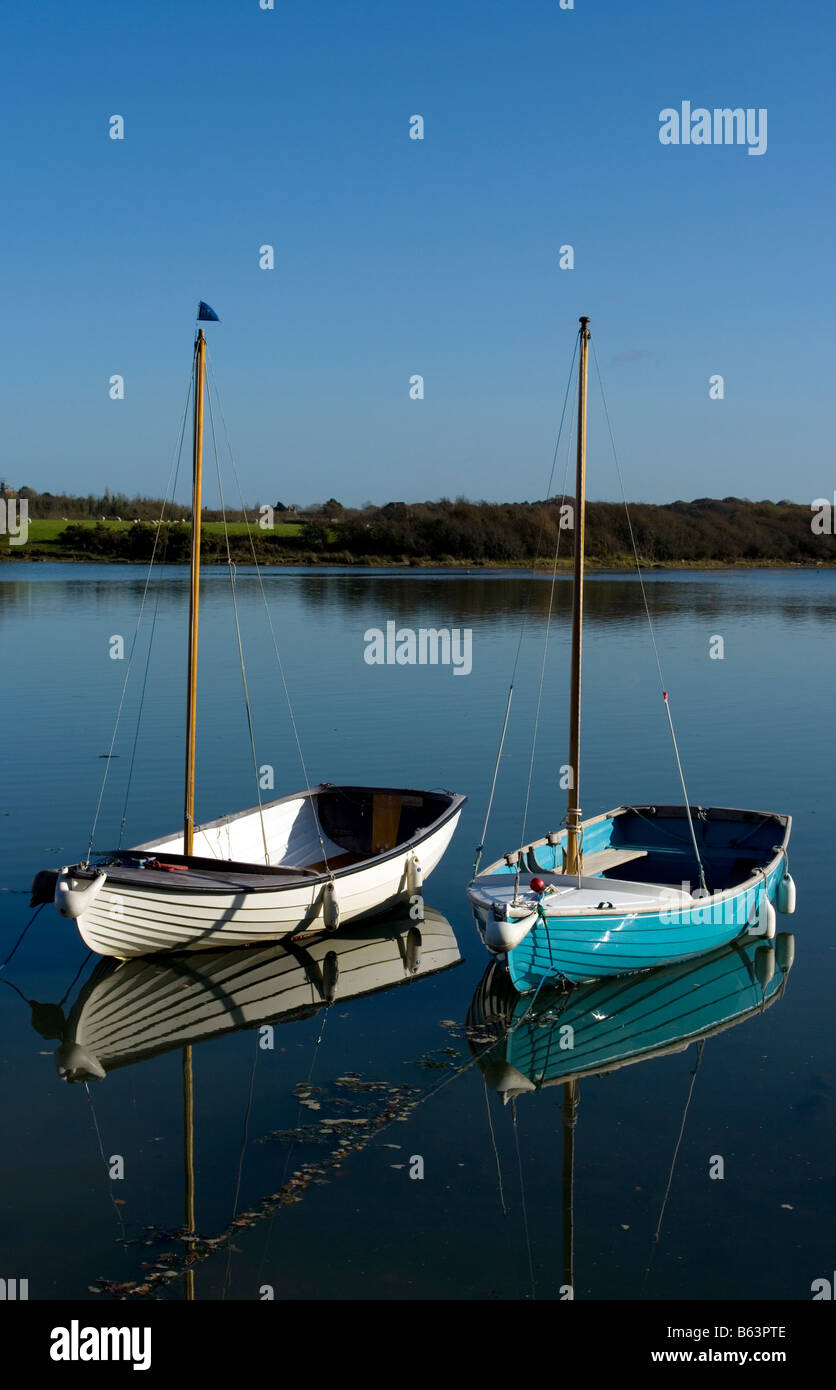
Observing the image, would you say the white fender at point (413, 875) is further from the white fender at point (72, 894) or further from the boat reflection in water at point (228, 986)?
the white fender at point (72, 894)

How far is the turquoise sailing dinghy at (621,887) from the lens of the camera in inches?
533

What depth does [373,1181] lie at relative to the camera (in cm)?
964

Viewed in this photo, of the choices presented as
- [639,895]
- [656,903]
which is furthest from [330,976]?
[656,903]

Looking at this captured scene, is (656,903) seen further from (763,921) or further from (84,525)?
(84,525)

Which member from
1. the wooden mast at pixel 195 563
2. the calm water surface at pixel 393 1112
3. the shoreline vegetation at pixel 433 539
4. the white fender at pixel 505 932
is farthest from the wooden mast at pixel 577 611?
the shoreline vegetation at pixel 433 539

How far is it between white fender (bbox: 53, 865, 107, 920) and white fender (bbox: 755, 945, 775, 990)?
7.14 metres

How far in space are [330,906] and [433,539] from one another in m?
104

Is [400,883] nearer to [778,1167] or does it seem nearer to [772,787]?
[778,1167]

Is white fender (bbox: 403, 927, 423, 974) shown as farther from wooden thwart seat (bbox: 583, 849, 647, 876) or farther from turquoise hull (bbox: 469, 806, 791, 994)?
wooden thwart seat (bbox: 583, 849, 647, 876)

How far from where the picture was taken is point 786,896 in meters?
16.2

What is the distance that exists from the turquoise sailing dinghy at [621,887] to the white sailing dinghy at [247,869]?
1532 millimetres

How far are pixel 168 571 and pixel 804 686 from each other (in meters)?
69.1

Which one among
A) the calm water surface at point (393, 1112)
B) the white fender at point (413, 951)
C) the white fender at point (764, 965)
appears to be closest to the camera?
the calm water surface at point (393, 1112)
